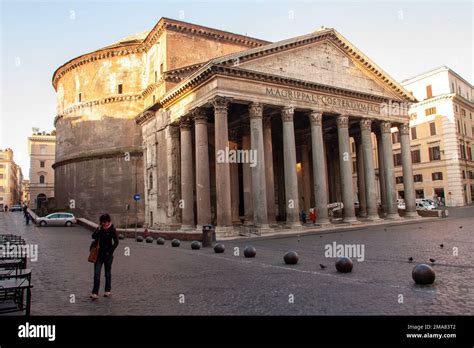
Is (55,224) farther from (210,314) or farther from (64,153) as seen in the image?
(210,314)

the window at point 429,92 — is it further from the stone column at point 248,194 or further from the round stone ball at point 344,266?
the round stone ball at point 344,266

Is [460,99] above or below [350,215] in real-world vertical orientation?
above

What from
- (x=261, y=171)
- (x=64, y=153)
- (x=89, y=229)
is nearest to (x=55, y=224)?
(x=89, y=229)

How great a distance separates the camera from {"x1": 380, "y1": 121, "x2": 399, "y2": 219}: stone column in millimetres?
27359

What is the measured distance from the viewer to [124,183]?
112 feet

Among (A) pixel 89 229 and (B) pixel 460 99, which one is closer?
(A) pixel 89 229

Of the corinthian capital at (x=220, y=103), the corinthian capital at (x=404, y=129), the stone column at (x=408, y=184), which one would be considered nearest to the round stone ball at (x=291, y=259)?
the corinthian capital at (x=220, y=103)

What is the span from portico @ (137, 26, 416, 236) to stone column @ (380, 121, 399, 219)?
7 centimetres

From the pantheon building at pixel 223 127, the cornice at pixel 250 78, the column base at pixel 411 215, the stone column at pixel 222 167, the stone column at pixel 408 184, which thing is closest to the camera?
the stone column at pixel 222 167

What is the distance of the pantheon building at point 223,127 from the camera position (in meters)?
21.4

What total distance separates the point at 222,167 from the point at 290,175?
4.55 meters

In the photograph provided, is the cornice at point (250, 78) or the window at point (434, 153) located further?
the window at point (434, 153)

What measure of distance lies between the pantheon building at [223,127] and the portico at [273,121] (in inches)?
2.9
